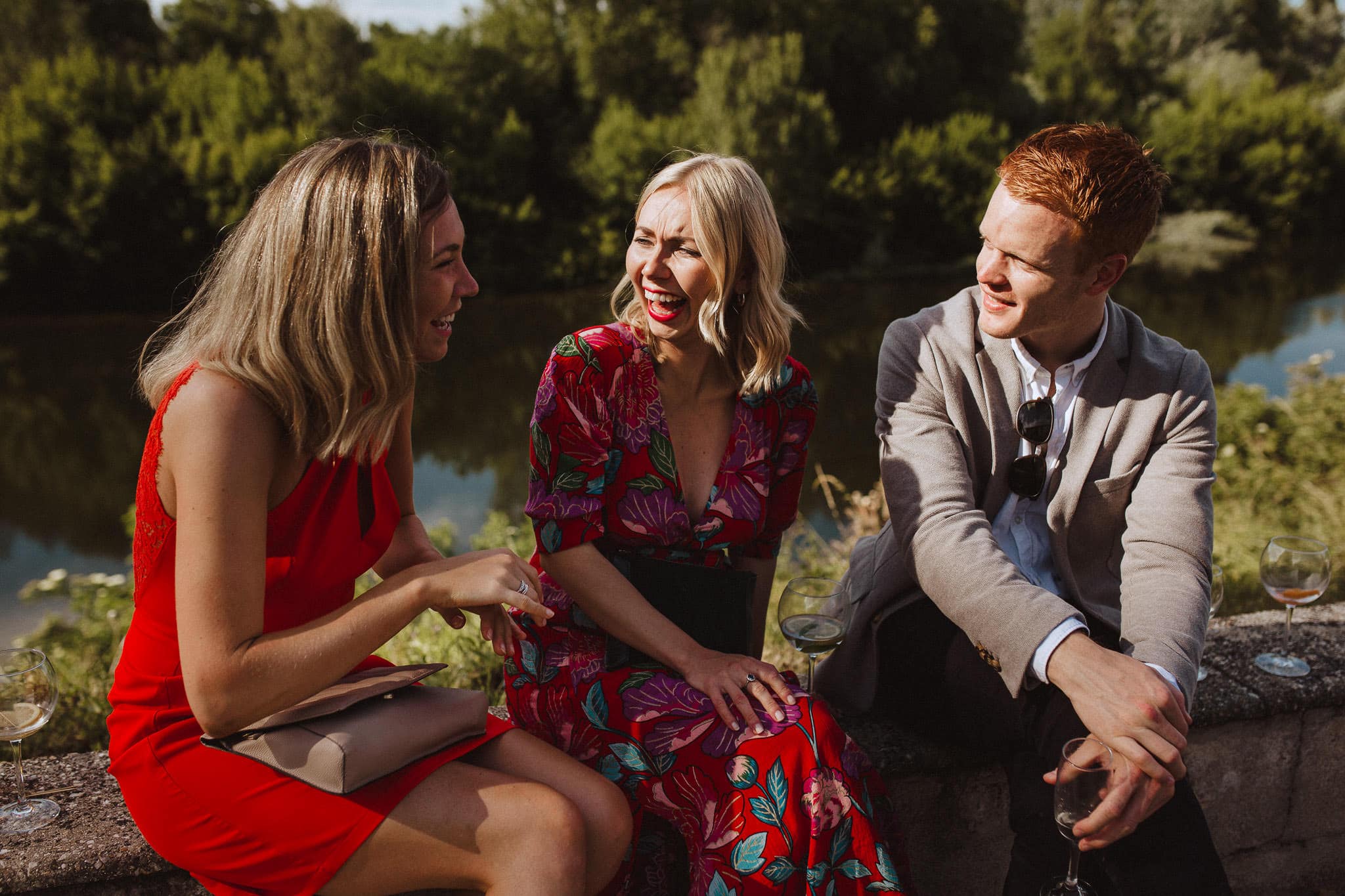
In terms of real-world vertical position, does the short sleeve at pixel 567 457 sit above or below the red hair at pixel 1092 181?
below

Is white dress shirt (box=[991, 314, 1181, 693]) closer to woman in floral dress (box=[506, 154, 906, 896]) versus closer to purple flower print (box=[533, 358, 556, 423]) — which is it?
woman in floral dress (box=[506, 154, 906, 896])

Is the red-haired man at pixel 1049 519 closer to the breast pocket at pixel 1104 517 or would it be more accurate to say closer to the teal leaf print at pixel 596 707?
the breast pocket at pixel 1104 517

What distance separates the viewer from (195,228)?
19.8 meters

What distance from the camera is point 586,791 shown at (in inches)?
64.4

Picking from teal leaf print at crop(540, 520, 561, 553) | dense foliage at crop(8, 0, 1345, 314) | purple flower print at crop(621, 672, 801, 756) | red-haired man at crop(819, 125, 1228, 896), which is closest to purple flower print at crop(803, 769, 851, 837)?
purple flower print at crop(621, 672, 801, 756)

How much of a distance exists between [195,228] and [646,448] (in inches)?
809

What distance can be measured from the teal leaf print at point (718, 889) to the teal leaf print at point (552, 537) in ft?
2.23

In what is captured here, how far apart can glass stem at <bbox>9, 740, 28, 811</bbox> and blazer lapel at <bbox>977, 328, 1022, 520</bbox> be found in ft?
6.41

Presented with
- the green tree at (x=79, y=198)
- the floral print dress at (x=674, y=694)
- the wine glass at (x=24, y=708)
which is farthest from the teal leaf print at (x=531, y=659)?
the green tree at (x=79, y=198)

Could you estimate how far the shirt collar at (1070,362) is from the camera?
2.12 meters

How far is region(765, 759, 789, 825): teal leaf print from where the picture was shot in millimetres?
1655

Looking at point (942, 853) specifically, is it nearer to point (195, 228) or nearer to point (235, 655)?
point (235, 655)

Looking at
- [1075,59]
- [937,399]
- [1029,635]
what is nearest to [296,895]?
[1029,635]

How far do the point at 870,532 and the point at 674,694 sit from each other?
13.6 feet
